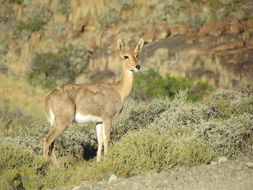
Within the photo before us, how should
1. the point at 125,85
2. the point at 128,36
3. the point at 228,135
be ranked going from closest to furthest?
the point at 228,135 → the point at 125,85 → the point at 128,36

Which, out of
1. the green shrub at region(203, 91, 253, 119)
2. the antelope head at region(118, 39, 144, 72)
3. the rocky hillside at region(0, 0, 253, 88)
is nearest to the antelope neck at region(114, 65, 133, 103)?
the antelope head at region(118, 39, 144, 72)

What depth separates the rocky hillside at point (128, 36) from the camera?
29.6m

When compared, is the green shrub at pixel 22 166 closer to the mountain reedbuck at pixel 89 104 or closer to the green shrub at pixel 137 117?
the mountain reedbuck at pixel 89 104

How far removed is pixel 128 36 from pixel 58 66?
17.1 ft

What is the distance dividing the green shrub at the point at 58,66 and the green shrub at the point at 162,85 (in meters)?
6.67

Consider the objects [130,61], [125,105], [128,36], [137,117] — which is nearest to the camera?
[130,61]

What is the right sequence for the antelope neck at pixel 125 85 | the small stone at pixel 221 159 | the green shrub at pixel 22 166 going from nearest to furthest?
the green shrub at pixel 22 166 < the small stone at pixel 221 159 < the antelope neck at pixel 125 85

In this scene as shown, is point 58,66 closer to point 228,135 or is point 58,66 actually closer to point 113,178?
point 228,135

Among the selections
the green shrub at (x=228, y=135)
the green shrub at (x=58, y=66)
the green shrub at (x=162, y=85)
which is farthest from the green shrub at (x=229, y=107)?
the green shrub at (x=58, y=66)

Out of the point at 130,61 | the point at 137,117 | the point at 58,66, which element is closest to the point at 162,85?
the point at 137,117

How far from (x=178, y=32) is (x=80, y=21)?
805 centimetres

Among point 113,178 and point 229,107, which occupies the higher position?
point 113,178

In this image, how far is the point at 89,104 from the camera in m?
12.1

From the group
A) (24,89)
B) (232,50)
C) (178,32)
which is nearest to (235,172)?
(24,89)
